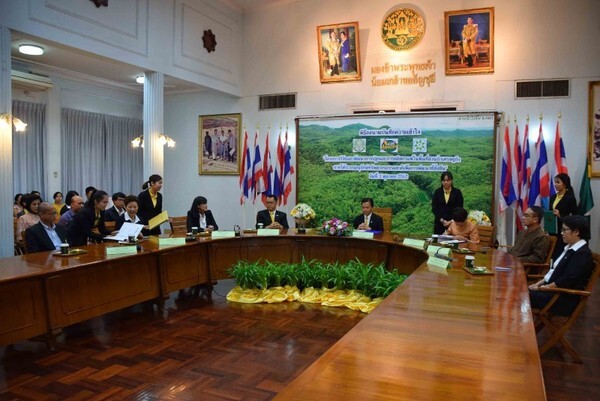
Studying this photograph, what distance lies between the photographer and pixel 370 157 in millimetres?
7898

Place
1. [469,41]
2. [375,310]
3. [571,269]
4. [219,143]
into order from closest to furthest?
1. [375,310]
2. [571,269]
3. [469,41]
4. [219,143]

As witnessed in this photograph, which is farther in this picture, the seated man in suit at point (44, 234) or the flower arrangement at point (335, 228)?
the flower arrangement at point (335, 228)

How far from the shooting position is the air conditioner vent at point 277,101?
8672 mm

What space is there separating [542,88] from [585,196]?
178cm

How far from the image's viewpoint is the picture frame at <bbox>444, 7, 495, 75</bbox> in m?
7.09

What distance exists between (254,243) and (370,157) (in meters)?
3.24

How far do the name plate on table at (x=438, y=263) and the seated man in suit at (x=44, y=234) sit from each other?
333 centimetres

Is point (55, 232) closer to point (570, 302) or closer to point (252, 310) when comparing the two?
point (252, 310)

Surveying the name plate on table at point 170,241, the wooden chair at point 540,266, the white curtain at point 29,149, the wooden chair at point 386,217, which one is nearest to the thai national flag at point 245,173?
the wooden chair at point 386,217

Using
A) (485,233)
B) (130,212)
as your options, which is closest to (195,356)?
(130,212)

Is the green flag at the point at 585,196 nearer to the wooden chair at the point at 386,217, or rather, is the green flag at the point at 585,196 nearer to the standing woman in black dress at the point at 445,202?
the standing woman in black dress at the point at 445,202

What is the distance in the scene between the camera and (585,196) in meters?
6.68

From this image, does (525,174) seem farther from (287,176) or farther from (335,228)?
(287,176)

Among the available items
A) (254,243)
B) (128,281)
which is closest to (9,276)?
(128,281)
